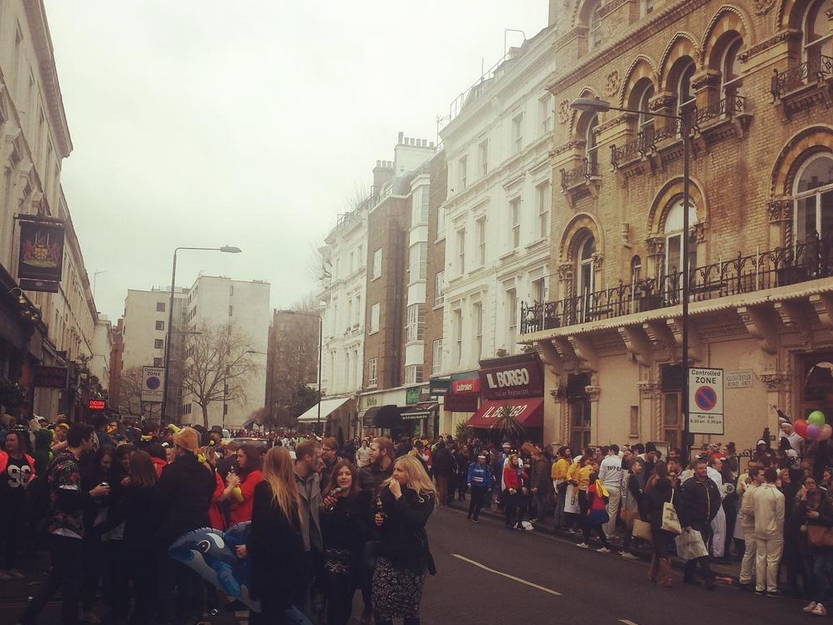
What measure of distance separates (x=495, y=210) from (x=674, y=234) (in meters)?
13.3

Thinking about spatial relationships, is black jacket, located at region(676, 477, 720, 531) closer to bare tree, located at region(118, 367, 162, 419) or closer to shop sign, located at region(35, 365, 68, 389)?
shop sign, located at region(35, 365, 68, 389)

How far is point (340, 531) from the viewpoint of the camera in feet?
30.7

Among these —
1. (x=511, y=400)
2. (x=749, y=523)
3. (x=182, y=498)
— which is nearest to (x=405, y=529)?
(x=182, y=498)

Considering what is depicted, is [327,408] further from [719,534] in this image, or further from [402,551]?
[402,551]

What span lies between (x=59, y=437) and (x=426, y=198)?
121ft

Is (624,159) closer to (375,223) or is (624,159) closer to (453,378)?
(453,378)

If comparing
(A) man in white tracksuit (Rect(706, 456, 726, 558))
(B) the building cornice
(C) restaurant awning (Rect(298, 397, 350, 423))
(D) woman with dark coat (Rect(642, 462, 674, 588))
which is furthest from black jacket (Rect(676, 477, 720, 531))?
(C) restaurant awning (Rect(298, 397, 350, 423))

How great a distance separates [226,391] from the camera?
82.4 meters

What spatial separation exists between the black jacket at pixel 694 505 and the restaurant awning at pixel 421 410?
1179 inches

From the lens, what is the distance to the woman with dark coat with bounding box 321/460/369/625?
9.32 m

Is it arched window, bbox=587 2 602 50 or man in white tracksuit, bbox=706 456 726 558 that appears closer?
man in white tracksuit, bbox=706 456 726 558

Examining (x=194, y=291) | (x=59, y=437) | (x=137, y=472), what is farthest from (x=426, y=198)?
(x=194, y=291)

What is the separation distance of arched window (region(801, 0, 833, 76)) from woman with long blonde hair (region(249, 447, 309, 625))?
18.0 metres

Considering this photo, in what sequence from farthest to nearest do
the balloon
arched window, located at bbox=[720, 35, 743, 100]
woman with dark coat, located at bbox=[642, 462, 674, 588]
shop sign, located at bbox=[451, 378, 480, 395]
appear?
shop sign, located at bbox=[451, 378, 480, 395]
arched window, located at bbox=[720, 35, 743, 100]
the balloon
woman with dark coat, located at bbox=[642, 462, 674, 588]
